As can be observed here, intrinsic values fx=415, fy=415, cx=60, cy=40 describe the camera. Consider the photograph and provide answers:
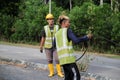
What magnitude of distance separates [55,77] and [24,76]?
98cm

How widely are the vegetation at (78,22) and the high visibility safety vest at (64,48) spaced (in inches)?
148

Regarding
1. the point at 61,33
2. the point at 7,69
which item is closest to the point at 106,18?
the point at 7,69

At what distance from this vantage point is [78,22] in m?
28.1

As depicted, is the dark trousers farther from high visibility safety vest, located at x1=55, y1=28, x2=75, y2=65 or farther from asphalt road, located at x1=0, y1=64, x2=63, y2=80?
asphalt road, located at x1=0, y1=64, x2=63, y2=80

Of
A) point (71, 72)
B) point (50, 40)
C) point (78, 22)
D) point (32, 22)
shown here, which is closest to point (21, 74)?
point (50, 40)

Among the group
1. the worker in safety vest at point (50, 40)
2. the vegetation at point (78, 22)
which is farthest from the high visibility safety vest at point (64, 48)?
the vegetation at point (78, 22)

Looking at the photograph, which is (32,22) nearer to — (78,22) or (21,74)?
(78,22)

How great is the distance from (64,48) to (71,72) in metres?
Result: 0.60

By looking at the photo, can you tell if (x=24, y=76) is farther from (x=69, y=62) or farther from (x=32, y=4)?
(x=32, y=4)

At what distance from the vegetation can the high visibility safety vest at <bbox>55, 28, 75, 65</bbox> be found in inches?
148

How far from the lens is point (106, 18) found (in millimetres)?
27250

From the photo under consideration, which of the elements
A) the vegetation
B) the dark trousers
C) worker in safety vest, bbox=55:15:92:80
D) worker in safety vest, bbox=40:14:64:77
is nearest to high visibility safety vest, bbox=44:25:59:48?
worker in safety vest, bbox=40:14:64:77

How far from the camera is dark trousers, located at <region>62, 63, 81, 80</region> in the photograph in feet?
28.5

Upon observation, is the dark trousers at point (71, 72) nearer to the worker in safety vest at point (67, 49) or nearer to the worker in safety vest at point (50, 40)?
the worker in safety vest at point (67, 49)
